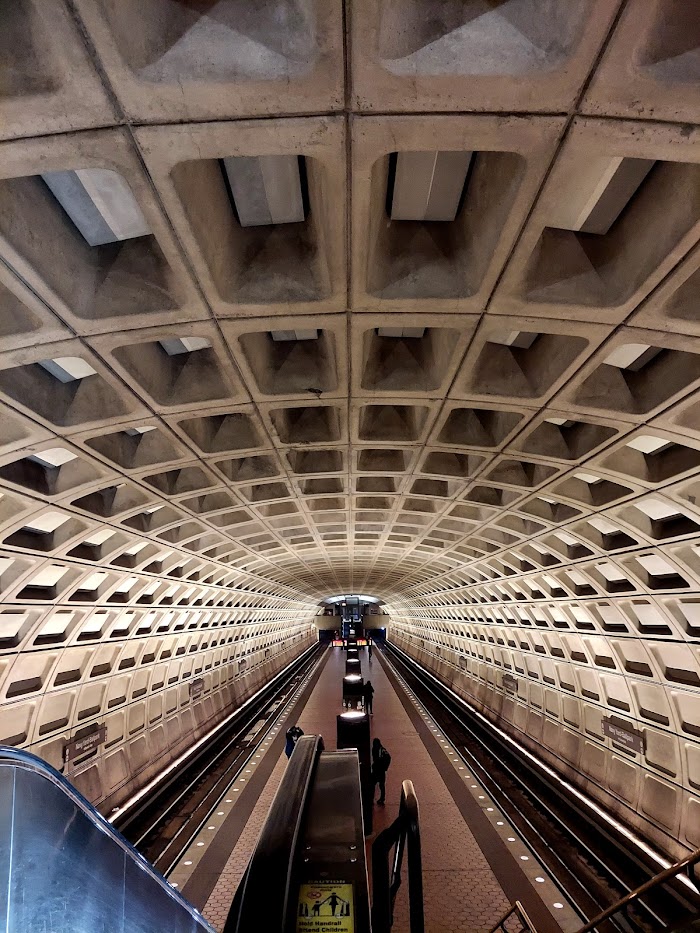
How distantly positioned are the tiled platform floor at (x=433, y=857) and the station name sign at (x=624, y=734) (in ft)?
11.6

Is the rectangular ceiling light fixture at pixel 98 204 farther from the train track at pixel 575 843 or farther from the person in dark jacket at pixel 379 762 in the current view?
the person in dark jacket at pixel 379 762

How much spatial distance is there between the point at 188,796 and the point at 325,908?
11.7 m

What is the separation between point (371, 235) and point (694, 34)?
1.83m

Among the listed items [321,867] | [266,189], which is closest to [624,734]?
[321,867]

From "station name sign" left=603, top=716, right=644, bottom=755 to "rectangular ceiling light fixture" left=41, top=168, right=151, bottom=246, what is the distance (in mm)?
11728

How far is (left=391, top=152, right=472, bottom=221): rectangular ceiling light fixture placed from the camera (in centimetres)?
327

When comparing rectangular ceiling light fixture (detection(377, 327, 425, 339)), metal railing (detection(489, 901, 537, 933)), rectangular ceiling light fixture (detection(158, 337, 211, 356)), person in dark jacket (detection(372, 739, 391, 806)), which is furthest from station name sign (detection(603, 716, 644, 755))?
rectangular ceiling light fixture (detection(158, 337, 211, 356))

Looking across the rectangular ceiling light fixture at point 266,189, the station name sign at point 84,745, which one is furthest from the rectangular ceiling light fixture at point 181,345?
the station name sign at point 84,745

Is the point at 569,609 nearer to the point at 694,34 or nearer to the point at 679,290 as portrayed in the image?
the point at 679,290

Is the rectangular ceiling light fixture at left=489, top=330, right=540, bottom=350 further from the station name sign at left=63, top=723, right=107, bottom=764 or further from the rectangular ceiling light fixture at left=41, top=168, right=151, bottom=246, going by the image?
the station name sign at left=63, top=723, right=107, bottom=764

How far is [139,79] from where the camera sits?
2295 millimetres

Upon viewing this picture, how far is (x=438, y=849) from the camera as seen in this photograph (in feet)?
31.3

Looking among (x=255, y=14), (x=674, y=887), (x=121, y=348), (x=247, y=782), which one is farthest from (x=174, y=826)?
(x=255, y=14)

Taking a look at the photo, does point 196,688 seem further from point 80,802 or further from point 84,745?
point 80,802
